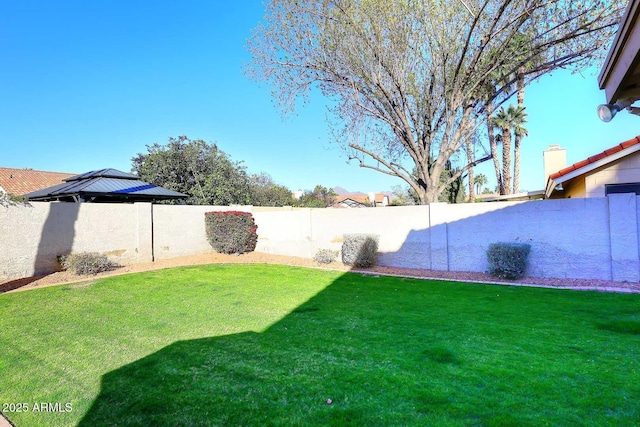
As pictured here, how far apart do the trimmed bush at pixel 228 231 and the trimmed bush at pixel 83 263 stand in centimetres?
431

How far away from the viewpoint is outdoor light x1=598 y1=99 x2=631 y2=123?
9.33 ft

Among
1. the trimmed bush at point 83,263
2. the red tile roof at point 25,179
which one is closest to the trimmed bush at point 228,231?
the trimmed bush at point 83,263

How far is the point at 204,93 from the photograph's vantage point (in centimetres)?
1653

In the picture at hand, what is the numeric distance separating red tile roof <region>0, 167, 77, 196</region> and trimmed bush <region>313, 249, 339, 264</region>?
81.5ft

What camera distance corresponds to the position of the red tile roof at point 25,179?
80.1 ft

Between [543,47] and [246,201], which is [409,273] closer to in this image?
[543,47]

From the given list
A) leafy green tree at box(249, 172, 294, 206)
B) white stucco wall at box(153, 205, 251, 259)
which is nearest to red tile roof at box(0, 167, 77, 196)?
leafy green tree at box(249, 172, 294, 206)

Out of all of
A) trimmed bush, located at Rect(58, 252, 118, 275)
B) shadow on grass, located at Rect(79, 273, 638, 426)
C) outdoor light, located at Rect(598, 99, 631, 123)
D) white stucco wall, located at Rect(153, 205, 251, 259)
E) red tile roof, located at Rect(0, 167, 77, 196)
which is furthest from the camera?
red tile roof, located at Rect(0, 167, 77, 196)

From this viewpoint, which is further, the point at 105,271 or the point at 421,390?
the point at 105,271

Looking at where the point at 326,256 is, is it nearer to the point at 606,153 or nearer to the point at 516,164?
the point at 606,153

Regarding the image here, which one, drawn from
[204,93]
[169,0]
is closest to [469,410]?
[169,0]

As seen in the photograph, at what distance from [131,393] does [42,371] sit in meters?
1.35

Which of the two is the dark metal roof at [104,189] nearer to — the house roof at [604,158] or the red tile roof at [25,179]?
the house roof at [604,158]

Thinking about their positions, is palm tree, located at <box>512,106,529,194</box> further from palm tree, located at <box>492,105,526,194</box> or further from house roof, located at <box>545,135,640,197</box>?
house roof, located at <box>545,135,640,197</box>
